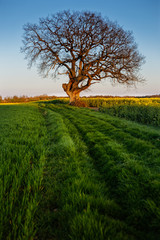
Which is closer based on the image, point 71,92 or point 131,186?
point 131,186

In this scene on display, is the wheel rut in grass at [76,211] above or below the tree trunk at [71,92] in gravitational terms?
below

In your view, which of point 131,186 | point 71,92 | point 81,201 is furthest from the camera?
point 71,92

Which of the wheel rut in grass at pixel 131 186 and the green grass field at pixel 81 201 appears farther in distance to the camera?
the wheel rut in grass at pixel 131 186

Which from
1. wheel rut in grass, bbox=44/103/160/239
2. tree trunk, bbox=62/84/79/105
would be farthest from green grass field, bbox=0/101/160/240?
tree trunk, bbox=62/84/79/105

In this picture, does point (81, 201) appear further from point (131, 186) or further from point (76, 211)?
point (131, 186)

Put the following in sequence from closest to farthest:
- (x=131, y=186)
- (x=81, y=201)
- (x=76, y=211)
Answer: (x=76, y=211), (x=81, y=201), (x=131, y=186)

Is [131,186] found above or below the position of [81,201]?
below

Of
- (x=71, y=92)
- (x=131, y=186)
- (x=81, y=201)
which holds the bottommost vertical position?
(x=131, y=186)

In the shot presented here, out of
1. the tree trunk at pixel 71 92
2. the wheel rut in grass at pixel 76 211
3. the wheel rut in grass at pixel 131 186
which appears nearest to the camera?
the wheel rut in grass at pixel 76 211

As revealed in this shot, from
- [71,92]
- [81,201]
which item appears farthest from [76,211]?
[71,92]

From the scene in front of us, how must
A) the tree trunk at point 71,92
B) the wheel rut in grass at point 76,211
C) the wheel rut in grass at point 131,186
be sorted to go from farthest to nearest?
the tree trunk at point 71,92
the wheel rut in grass at point 131,186
the wheel rut in grass at point 76,211

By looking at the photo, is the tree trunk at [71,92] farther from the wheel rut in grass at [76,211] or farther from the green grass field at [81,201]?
the wheel rut in grass at [76,211]

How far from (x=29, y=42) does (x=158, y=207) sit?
1135 inches

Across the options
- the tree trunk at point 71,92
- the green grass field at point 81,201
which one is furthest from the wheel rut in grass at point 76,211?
the tree trunk at point 71,92
